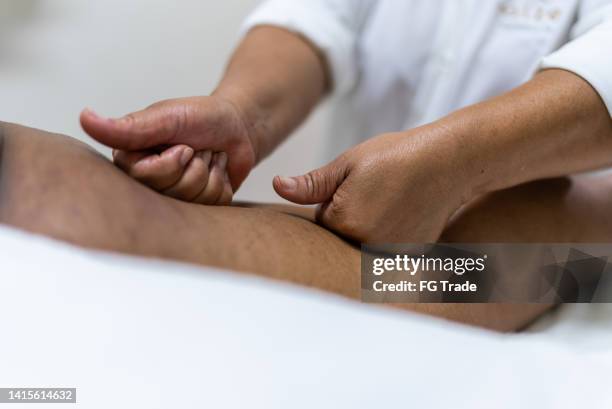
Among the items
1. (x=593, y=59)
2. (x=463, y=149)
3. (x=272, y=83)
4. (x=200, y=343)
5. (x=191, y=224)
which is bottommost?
(x=200, y=343)

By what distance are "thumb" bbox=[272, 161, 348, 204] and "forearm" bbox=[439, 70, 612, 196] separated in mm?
129

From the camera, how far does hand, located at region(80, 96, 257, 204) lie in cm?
61

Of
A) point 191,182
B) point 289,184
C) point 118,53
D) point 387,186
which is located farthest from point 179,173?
point 118,53

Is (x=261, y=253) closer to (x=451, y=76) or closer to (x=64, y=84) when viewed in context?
(x=451, y=76)

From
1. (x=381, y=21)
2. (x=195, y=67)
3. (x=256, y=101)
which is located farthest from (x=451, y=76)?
(x=195, y=67)

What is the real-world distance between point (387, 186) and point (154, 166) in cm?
24

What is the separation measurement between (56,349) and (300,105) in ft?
2.27

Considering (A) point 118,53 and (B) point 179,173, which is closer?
(B) point 179,173

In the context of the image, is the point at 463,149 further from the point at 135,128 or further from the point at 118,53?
the point at 118,53

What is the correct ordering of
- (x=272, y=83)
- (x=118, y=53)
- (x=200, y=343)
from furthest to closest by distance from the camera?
1. (x=118, y=53)
2. (x=272, y=83)
3. (x=200, y=343)

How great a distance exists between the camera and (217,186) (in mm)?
707

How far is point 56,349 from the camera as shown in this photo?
400mm

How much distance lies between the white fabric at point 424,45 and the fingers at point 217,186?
1.29ft

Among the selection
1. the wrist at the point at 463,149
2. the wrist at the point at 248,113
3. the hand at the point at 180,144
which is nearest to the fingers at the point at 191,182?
the hand at the point at 180,144
